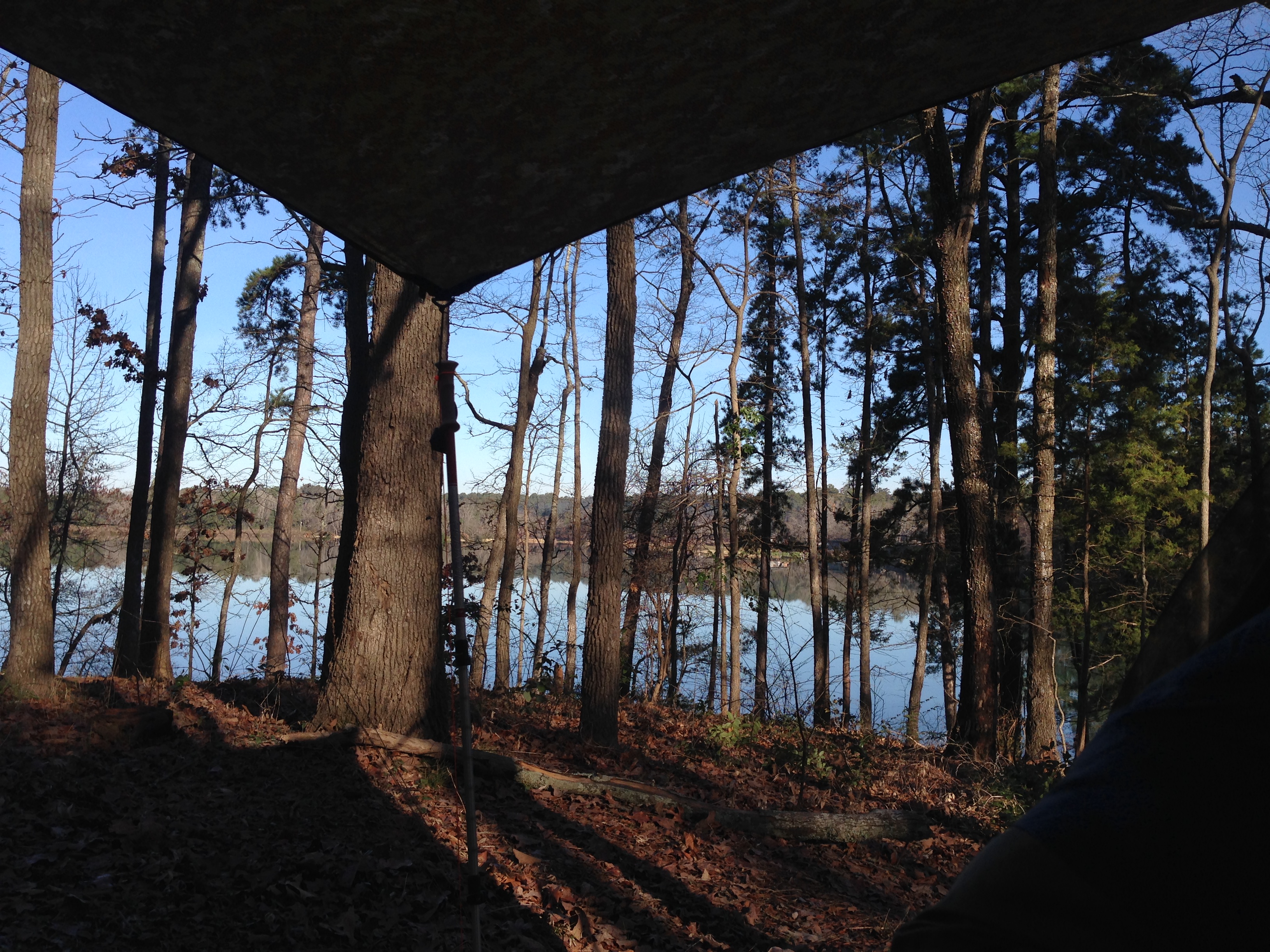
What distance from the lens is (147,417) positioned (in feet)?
41.8

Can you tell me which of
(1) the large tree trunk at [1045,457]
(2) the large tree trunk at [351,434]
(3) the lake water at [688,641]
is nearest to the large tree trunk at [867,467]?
(3) the lake water at [688,641]

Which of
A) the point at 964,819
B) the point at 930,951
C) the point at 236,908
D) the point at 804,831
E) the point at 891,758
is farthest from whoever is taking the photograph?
the point at 891,758

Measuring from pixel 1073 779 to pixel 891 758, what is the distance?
10.1m

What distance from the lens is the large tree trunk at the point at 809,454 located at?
19.4m

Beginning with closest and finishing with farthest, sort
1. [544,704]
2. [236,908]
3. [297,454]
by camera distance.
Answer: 1. [236,908]
2. [544,704]
3. [297,454]

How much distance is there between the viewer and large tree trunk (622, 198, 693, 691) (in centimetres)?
1881

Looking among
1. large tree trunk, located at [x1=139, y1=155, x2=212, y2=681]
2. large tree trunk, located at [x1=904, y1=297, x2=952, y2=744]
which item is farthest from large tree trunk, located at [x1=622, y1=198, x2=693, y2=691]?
large tree trunk, located at [x1=139, y1=155, x2=212, y2=681]

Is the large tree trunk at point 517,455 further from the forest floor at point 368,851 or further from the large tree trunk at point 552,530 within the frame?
the forest floor at point 368,851

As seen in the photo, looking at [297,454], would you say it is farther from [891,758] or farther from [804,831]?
[804,831]

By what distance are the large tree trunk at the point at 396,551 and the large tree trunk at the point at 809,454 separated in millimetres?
13024

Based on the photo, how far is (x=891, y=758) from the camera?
9766mm

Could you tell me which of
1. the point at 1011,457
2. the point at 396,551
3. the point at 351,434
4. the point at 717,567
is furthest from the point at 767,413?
the point at 396,551

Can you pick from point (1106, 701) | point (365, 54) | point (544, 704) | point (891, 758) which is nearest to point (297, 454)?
point (544, 704)

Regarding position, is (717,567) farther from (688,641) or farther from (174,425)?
(174,425)
